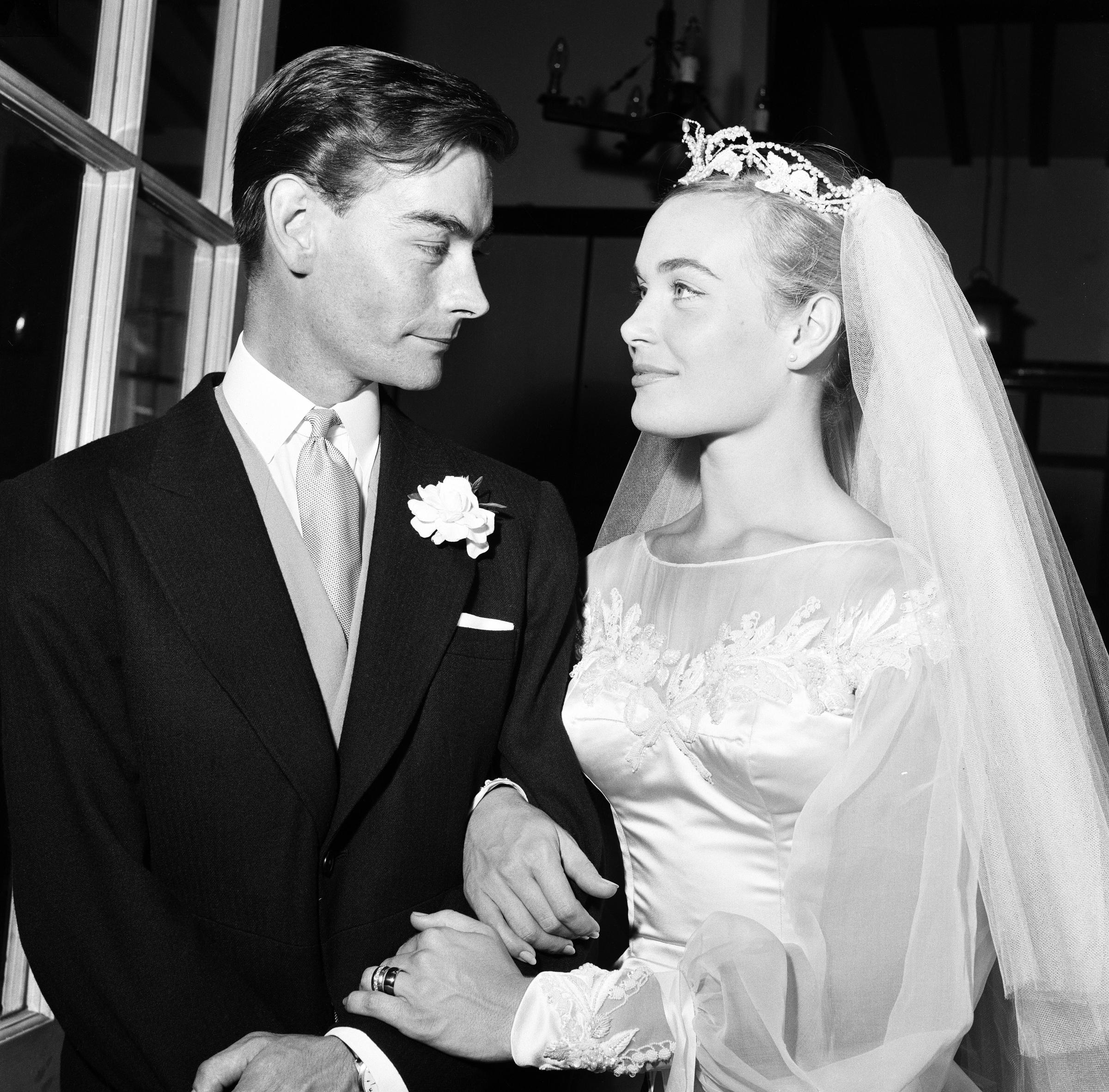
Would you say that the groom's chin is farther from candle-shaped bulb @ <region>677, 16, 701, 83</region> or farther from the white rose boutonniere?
candle-shaped bulb @ <region>677, 16, 701, 83</region>

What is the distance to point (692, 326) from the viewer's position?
1.85 m

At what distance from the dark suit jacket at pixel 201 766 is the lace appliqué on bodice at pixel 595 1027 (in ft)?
0.41

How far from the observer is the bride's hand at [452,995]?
145 centimetres

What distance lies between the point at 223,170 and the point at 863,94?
2777 millimetres

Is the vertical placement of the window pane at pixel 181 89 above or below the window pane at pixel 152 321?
above

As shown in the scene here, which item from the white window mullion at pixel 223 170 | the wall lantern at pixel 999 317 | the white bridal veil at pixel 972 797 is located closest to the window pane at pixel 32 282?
the white window mullion at pixel 223 170

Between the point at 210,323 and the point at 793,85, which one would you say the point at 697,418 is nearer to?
the point at 210,323

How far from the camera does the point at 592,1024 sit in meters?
1.49

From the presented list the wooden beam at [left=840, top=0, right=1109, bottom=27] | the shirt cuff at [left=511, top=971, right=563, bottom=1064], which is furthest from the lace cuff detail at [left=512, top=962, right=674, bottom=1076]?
the wooden beam at [left=840, top=0, right=1109, bottom=27]

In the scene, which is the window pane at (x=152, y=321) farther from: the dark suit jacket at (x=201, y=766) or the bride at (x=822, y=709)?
the bride at (x=822, y=709)

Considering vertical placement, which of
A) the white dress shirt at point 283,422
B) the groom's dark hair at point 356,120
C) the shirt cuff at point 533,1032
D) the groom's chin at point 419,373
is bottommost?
the shirt cuff at point 533,1032

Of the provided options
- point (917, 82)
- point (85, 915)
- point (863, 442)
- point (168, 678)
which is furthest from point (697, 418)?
point (917, 82)

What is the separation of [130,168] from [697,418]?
107cm

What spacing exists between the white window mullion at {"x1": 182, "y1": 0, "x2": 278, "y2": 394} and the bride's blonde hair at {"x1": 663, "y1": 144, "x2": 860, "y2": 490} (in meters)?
1.02
